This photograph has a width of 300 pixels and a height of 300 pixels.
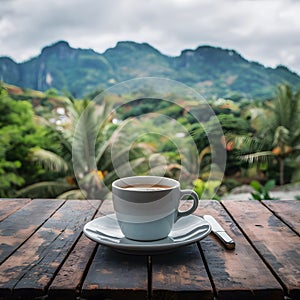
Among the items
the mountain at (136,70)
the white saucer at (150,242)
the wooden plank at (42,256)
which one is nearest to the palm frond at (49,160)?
the mountain at (136,70)

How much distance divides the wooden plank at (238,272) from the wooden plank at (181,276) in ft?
0.05

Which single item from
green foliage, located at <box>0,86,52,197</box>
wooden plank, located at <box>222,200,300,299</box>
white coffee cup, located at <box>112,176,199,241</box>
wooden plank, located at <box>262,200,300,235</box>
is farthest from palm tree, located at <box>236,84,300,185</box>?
white coffee cup, located at <box>112,176,199,241</box>

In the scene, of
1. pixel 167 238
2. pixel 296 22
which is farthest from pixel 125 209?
pixel 296 22

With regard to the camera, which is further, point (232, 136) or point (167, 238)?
point (232, 136)

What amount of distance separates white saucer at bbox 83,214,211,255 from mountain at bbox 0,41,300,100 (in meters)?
6.02

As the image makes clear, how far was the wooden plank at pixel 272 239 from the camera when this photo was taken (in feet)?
1.87

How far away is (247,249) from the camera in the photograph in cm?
69

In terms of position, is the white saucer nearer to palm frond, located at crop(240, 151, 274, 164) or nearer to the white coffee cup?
the white coffee cup

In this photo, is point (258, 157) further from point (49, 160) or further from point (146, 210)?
point (146, 210)

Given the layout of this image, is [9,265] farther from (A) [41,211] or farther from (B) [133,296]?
(A) [41,211]

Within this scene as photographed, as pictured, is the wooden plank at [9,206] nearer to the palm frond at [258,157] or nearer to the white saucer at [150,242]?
the white saucer at [150,242]

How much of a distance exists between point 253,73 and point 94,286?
7.15 metres

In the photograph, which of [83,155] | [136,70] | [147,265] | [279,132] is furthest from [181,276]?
[136,70]

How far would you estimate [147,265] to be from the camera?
23.7 inches
